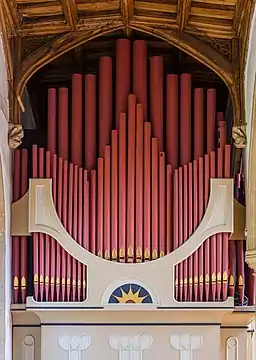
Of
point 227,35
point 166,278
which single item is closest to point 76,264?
point 166,278

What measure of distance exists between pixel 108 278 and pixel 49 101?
1.57 meters

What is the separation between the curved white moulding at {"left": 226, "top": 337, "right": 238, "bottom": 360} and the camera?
7.33m

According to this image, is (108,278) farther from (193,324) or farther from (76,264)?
(193,324)

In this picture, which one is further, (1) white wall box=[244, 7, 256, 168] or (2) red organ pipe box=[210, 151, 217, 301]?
(2) red organ pipe box=[210, 151, 217, 301]

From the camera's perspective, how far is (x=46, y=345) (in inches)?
281

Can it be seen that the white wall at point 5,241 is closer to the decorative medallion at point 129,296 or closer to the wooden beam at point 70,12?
the wooden beam at point 70,12

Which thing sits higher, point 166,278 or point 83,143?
point 83,143

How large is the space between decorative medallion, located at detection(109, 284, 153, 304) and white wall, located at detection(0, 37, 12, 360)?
85 cm

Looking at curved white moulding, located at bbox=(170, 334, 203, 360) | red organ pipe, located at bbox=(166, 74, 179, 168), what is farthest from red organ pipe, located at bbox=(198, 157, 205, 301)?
curved white moulding, located at bbox=(170, 334, 203, 360)

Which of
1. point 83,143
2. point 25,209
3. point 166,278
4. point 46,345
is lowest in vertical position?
point 46,345

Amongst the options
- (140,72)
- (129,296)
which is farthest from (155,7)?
(129,296)

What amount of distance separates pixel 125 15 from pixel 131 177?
1326mm

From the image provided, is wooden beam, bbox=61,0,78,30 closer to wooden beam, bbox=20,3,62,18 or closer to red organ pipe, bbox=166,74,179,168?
wooden beam, bbox=20,3,62,18

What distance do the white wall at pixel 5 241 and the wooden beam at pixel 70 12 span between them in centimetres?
59
